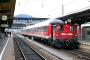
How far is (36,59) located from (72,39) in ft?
25.1

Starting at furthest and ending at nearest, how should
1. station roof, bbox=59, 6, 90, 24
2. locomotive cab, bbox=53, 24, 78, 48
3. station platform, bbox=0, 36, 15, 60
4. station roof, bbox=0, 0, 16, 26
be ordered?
station roof, bbox=59, 6, 90, 24, station roof, bbox=0, 0, 16, 26, locomotive cab, bbox=53, 24, 78, 48, station platform, bbox=0, 36, 15, 60

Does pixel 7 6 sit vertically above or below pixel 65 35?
above

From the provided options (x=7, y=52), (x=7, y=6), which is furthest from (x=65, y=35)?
(x=7, y=6)

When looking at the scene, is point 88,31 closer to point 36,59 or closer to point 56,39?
point 56,39

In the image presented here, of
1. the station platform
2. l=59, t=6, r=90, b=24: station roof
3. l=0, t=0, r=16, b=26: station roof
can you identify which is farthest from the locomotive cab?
l=0, t=0, r=16, b=26: station roof

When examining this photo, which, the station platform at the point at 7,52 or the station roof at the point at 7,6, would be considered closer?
the station platform at the point at 7,52

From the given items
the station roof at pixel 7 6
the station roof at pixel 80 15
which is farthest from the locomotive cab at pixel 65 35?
the station roof at pixel 7 6

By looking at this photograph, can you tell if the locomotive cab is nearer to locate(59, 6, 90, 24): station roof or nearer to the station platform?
locate(59, 6, 90, 24): station roof

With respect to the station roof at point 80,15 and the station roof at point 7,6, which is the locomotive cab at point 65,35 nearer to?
the station roof at point 80,15

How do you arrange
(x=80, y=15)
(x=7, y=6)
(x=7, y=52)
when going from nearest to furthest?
(x=7, y=52), (x=7, y=6), (x=80, y=15)

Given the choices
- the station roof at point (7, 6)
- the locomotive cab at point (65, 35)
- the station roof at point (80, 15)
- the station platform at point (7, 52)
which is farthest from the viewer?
the station roof at point (80, 15)

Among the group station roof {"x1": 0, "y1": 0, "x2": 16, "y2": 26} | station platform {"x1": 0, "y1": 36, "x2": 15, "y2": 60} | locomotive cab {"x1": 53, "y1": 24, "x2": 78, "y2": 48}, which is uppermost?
station roof {"x1": 0, "y1": 0, "x2": 16, "y2": 26}

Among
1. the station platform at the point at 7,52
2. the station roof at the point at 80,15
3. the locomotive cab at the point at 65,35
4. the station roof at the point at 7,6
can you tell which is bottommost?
the station platform at the point at 7,52

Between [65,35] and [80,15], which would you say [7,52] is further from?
[80,15]
